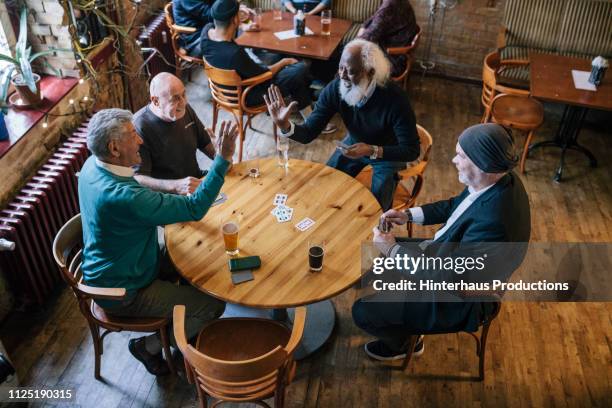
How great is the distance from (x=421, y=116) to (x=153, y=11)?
3.06 m

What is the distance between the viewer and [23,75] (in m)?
3.33

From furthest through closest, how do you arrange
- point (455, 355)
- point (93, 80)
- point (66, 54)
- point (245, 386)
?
1. point (93, 80)
2. point (66, 54)
3. point (455, 355)
4. point (245, 386)

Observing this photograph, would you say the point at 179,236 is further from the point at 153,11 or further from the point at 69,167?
the point at 153,11

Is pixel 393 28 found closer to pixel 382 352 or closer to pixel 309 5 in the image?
pixel 309 5

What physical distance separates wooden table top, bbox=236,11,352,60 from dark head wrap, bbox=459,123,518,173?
2498 millimetres

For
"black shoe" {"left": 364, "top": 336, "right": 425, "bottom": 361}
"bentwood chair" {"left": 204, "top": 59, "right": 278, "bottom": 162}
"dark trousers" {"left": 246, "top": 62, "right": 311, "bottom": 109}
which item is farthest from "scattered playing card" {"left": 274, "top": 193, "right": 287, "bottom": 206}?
"dark trousers" {"left": 246, "top": 62, "right": 311, "bottom": 109}

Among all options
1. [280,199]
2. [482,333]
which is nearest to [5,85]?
[280,199]

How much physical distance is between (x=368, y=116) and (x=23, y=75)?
219 cm

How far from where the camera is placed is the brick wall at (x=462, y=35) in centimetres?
575

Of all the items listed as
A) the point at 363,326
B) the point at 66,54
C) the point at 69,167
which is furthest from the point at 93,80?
the point at 363,326

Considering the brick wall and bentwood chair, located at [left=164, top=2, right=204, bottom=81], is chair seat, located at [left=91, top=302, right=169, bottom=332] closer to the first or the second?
bentwood chair, located at [left=164, top=2, right=204, bottom=81]

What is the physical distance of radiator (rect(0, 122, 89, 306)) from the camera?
9.88 feet

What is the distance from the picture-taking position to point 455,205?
2881 millimetres

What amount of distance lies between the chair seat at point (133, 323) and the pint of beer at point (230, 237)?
485mm
